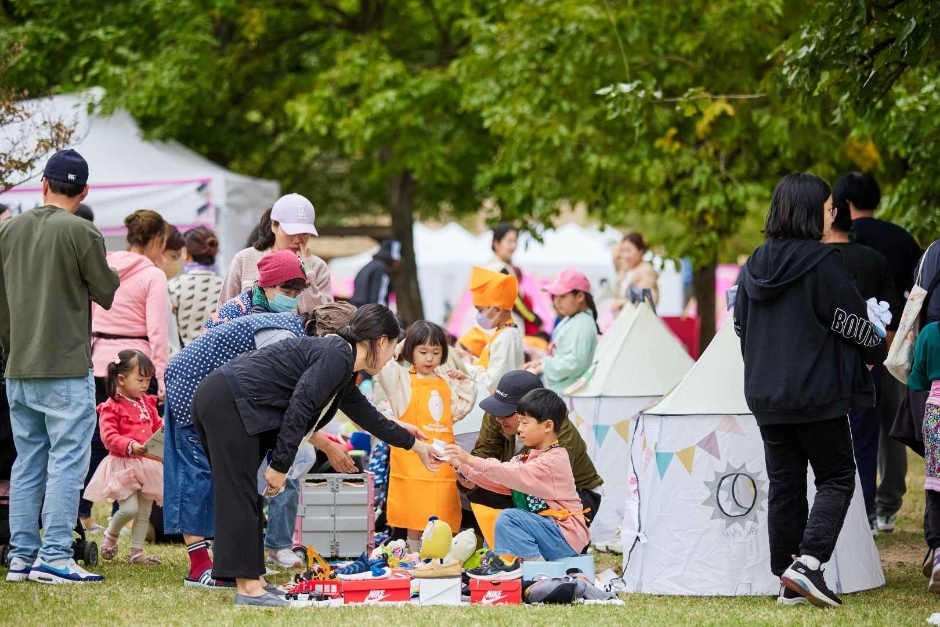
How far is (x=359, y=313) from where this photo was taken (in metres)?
5.49

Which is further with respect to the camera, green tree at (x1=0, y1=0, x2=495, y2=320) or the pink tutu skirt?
green tree at (x1=0, y1=0, x2=495, y2=320)

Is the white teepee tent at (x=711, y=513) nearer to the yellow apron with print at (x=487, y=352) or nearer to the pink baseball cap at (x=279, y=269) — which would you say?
the pink baseball cap at (x=279, y=269)

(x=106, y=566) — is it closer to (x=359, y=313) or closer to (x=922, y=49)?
(x=359, y=313)

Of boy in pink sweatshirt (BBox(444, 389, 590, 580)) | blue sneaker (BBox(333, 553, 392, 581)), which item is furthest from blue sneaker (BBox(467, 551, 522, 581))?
blue sneaker (BBox(333, 553, 392, 581))

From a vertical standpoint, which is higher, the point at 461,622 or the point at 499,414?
the point at 499,414

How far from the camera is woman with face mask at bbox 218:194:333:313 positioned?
6.76 m

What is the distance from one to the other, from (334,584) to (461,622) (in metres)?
0.86

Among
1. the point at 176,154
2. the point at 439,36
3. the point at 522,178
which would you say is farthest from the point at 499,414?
the point at 439,36

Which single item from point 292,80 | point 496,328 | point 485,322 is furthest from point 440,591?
point 292,80

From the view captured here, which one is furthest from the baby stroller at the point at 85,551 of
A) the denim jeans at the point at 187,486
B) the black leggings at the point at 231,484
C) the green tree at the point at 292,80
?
the green tree at the point at 292,80

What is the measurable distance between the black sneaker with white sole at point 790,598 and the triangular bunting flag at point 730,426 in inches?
28.9

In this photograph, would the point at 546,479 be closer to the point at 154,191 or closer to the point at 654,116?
the point at 654,116

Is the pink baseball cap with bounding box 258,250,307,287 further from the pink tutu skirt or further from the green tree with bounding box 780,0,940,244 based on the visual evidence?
the green tree with bounding box 780,0,940,244

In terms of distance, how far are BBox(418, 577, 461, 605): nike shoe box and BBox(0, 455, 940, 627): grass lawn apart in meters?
0.17
